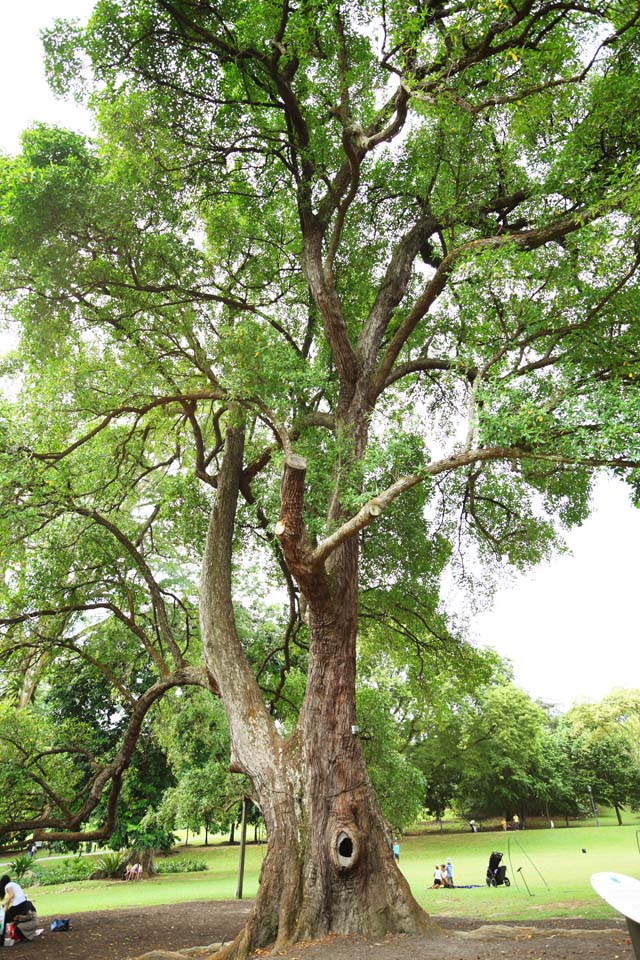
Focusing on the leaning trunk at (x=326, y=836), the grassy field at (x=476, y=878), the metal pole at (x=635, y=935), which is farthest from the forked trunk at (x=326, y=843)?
the metal pole at (x=635, y=935)

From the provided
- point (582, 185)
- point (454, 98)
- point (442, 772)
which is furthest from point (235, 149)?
point (442, 772)

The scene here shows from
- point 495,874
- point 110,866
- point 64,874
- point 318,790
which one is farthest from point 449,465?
point 64,874

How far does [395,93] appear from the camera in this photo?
756 centimetres

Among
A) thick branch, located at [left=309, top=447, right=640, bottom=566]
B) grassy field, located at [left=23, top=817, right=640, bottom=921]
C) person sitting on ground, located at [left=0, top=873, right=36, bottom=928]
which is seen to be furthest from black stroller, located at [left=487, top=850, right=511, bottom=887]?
thick branch, located at [left=309, top=447, right=640, bottom=566]

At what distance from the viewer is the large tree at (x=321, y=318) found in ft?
19.4

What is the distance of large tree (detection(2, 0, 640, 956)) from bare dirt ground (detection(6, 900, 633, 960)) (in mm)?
508

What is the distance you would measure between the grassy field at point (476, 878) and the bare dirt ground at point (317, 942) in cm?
181

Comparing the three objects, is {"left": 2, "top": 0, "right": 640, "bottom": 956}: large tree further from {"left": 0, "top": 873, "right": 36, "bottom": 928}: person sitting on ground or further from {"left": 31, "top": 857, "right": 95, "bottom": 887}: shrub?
{"left": 31, "top": 857, "right": 95, "bottom": 887}: shrub

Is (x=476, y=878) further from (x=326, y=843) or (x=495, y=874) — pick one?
(x=326, y=843)

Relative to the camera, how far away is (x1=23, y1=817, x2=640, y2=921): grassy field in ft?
31.0

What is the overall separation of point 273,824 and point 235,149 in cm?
830

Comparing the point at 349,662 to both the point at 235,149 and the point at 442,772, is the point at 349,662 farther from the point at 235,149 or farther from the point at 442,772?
the point at 442,772

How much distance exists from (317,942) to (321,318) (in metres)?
6.92

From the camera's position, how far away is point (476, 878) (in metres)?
15.8
